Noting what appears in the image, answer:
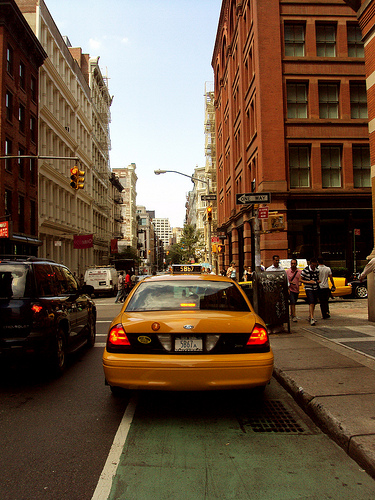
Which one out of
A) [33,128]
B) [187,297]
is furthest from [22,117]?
[187,297]

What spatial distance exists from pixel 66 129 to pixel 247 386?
43407 millimetres

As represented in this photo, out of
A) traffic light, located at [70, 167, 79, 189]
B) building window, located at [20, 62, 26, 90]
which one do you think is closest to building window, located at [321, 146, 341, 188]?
traffic light, located at [70, 167, 79, 189]

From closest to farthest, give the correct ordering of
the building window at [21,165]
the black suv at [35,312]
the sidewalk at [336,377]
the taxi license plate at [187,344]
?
1. the sidewalk at [336,377]
2. the taxi license plate at [187,344]
3. the black suv at [35,312]
4. the building window at [21,165]

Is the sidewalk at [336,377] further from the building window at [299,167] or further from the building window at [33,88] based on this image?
the building window at [33,88]

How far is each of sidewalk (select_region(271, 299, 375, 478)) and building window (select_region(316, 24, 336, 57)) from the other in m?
19.3

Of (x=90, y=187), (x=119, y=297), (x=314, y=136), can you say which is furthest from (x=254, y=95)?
(x=90, y=187)

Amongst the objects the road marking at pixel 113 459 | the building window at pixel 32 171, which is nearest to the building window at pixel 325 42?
the building window at pixel 32 171

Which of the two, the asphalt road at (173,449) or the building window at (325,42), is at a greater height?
the building window at (325,42)

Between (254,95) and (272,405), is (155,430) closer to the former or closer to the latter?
(272,405)

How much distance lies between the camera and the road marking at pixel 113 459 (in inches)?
124

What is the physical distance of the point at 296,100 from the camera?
78.3 ft

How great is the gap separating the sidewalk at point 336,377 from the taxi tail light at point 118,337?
2.21 metres

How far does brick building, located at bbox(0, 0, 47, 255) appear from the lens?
27.9m

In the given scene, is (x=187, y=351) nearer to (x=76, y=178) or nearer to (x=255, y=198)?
(x=255, y=198)
